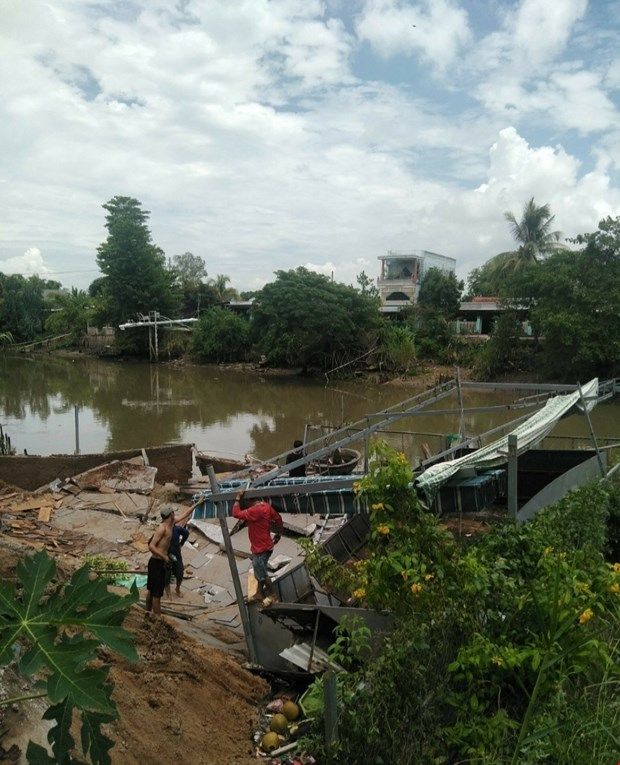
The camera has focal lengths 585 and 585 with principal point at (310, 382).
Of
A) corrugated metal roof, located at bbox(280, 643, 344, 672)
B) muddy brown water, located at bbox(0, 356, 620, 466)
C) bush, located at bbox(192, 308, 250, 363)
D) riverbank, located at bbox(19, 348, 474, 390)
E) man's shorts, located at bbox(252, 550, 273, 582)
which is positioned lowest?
muddy brown water, located at bbox(0, 356, 620, 466)

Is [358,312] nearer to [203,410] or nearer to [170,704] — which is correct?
[203,410]

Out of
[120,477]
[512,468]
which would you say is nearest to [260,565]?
[512,468]

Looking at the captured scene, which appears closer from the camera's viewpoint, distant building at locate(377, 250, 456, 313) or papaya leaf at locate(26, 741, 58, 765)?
papaya leaf at locate(26, 741, 58, 765)

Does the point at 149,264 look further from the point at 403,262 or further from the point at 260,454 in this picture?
the point at 260,454

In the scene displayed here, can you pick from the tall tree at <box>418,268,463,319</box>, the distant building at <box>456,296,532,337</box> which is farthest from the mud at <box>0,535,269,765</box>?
the tall tree at <box>418,268,463,319</box>

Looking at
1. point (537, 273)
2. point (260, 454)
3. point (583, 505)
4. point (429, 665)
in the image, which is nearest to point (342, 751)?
point (429, 665)

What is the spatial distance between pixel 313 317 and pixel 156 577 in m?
29.5

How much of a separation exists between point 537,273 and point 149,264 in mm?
31532

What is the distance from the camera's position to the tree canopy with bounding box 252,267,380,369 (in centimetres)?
3550

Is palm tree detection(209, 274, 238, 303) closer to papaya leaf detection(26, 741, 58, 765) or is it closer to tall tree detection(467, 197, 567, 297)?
tall tree detection(467, 197, 567, 297)

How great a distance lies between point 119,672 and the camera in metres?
4.41

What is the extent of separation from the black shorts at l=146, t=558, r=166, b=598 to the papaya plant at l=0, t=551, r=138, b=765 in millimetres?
4541

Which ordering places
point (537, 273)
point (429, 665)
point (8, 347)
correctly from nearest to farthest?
point (429, 665)
point (537, 273)
point (8, 347)

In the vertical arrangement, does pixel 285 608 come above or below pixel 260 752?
above
